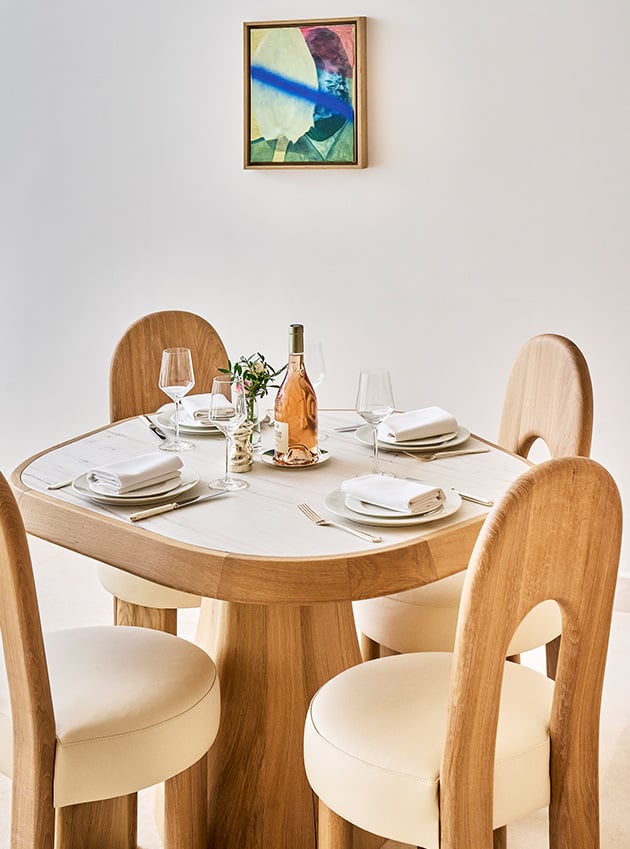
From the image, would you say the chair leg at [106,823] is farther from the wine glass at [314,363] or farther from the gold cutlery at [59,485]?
the wine glass at [314,363]

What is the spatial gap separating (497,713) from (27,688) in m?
0.70

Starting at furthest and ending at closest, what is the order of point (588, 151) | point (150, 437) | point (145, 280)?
point (145, 280)
point (588, 151)
point (150, 437)

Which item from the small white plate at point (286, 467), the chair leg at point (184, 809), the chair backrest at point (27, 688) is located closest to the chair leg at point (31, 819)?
the chair backrest at point (27, 688)

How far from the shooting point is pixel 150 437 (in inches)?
90.2

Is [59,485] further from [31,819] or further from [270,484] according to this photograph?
[31,819]

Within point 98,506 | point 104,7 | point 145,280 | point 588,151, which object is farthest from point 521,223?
point 98,506

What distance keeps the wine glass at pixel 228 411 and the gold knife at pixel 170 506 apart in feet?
0.17

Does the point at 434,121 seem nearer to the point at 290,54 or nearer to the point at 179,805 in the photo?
the point at 290,54

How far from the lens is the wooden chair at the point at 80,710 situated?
150 centimetres

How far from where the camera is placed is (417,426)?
217 centimetres

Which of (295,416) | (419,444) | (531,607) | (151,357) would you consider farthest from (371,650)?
(151,357)

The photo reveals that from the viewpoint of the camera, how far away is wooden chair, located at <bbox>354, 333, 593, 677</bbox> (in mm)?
2018

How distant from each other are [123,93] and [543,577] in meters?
2.62

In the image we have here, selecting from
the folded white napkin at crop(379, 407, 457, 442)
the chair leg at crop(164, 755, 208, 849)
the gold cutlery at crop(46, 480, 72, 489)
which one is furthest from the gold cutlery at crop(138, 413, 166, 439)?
the chair leg at crop(164, 755, 208, 849)
